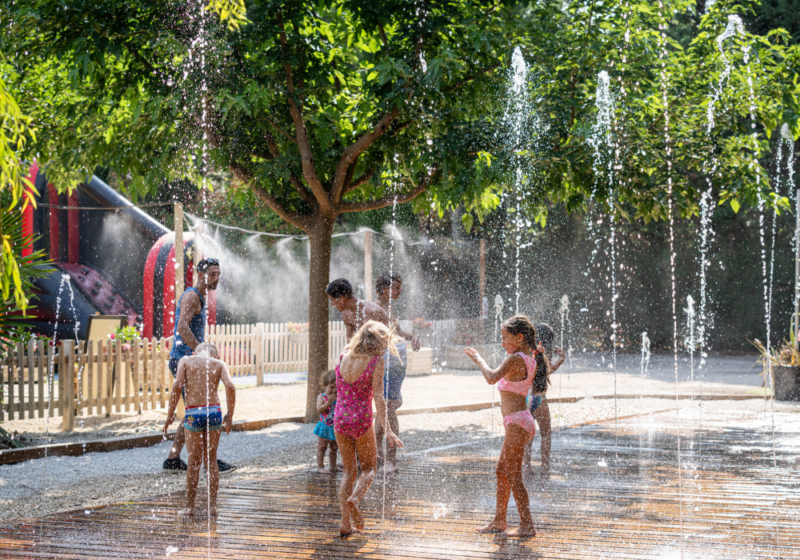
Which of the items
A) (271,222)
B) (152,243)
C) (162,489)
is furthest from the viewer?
(271,222)

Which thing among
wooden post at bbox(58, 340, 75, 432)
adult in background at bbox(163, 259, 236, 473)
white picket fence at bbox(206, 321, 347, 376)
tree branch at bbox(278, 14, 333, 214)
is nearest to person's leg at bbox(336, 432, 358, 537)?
adult in background at bbox(163, 259, 236, 473)

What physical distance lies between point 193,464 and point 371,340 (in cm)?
160

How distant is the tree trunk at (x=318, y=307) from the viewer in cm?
971

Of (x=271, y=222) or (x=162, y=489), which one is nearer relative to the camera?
(x=162, y=489)

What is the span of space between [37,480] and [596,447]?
5.72 metres

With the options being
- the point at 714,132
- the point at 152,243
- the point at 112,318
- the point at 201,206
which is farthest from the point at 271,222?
the point at 714,132

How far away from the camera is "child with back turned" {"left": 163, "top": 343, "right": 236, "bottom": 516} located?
5047 millimetres

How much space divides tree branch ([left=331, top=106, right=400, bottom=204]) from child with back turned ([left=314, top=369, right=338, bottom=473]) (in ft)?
12.8

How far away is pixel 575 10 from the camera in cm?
1095

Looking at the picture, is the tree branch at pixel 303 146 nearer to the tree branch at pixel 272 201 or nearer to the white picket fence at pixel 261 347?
the tree branch at pixel 272 201

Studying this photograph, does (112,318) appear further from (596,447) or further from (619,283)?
(619,283)

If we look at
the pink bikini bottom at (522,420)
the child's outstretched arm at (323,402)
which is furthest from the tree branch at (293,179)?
the pink bikini bottom at (522,420)

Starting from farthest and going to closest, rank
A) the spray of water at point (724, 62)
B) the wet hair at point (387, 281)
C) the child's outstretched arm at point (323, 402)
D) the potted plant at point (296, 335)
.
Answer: the potted plant at point (296, 335) < the spray of water at point (724, 62) < the wet hair at point (387, 281) < the child's outstretched arm at point (323, 402)

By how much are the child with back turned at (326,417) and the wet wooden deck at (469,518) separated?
0.70ft
